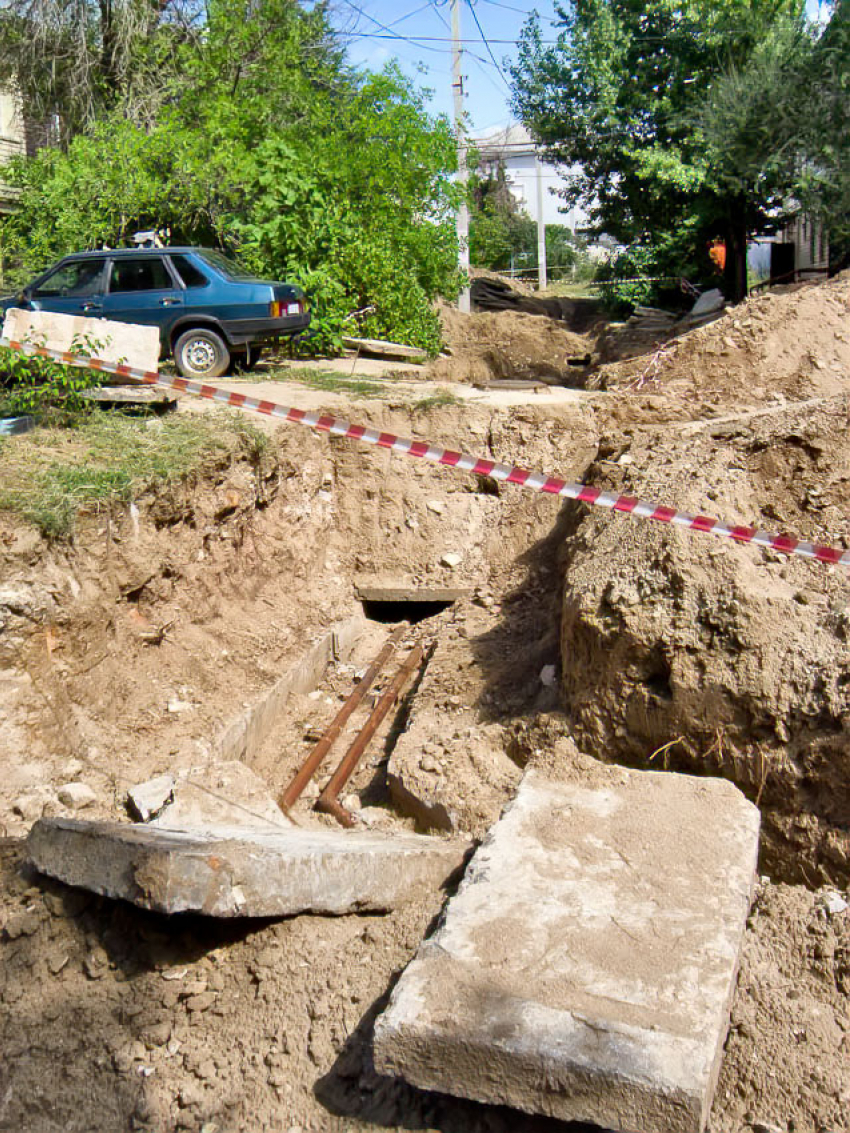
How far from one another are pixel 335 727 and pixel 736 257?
17357 mm

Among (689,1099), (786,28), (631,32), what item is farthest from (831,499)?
(631,32)

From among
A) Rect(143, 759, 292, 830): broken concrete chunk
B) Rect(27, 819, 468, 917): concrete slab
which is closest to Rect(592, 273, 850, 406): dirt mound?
Rect(143, 759, 292, 830): broken concrete chunk

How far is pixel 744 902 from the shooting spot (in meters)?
3.37

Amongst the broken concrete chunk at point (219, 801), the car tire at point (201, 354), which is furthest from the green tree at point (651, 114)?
the broken concrete chunk at point (219, 801)

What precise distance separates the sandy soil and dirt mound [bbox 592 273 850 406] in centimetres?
132

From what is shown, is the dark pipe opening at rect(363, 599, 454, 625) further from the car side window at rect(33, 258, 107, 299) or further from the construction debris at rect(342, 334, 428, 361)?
the construction debris at rect(342, 334, 428, 361)

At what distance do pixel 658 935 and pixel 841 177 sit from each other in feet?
49.0

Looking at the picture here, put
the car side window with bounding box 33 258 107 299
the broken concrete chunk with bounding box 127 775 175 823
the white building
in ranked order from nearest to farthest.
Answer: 1. the broken concrete chunk with bounding box 127 775 175 823
2. the car side window with bounding box 33 258 107 299
3. the white building

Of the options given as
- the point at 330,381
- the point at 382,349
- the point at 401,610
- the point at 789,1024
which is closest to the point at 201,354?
the point at 330,381

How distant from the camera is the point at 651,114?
837 inches

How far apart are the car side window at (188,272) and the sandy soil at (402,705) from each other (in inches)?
97.5

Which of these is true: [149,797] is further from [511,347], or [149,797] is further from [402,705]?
[511,347]

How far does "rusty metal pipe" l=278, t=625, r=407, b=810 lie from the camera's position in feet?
20.0

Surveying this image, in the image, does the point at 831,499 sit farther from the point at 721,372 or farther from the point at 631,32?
the point at 631,32
